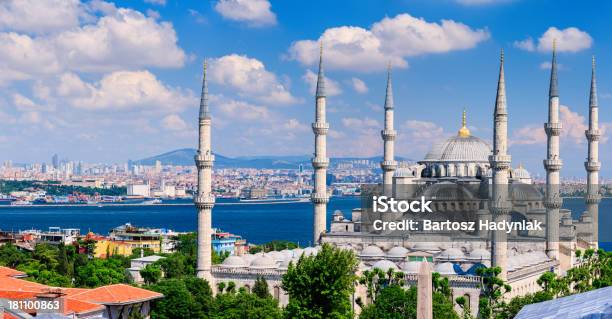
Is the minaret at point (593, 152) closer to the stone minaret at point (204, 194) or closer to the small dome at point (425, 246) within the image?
the small dome at point (425, 246)

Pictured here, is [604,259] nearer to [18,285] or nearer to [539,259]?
[539,259]

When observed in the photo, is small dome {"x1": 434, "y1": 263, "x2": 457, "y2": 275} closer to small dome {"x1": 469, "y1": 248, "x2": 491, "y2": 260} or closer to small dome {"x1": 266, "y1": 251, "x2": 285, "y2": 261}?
small dome {"x1": 469, "y1": 248, "x2": 491, "y2": 260}

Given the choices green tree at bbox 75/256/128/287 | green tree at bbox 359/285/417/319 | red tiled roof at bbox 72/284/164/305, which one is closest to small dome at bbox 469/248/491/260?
green tree at bbox 359/285/417/319

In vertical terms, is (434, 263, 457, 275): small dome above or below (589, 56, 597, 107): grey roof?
below

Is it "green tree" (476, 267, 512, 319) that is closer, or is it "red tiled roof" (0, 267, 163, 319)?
"red tiled roof" (0, 267, 163, 319)

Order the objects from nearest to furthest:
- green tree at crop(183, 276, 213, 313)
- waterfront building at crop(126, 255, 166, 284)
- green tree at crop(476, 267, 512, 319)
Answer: green tree at crop(476, 267, 512, 319)
green tree at crop(183, 276, 213, 313)
waterfront building at crop(126, 255, 166, 284)

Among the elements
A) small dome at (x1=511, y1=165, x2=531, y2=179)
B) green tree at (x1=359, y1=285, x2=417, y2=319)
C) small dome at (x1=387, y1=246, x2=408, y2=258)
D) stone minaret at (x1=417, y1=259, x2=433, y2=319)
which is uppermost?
small dome at (x1=511, y1=165, x2=531, y2=179)

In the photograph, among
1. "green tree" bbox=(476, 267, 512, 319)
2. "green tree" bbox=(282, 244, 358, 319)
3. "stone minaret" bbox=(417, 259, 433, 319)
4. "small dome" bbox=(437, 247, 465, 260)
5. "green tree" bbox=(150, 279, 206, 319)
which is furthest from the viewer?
"small dome" bbox=(437, 247, 465, 260)

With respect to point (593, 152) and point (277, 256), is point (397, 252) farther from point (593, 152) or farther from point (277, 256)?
point (593, 152)
